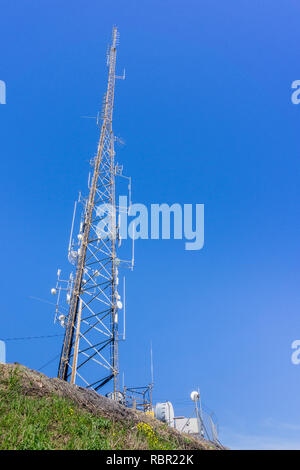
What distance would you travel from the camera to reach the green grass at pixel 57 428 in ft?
22.3

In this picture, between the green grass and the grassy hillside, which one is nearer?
the green grass

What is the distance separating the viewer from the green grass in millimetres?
6805

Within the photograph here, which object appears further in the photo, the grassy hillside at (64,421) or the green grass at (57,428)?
the grassy hillside at (64,421)

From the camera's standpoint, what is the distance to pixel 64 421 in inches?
313

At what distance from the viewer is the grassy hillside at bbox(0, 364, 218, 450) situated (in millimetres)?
7012

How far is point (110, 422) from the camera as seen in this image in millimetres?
8688

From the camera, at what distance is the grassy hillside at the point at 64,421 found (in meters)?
7.01

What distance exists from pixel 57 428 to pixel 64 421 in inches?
12.5
